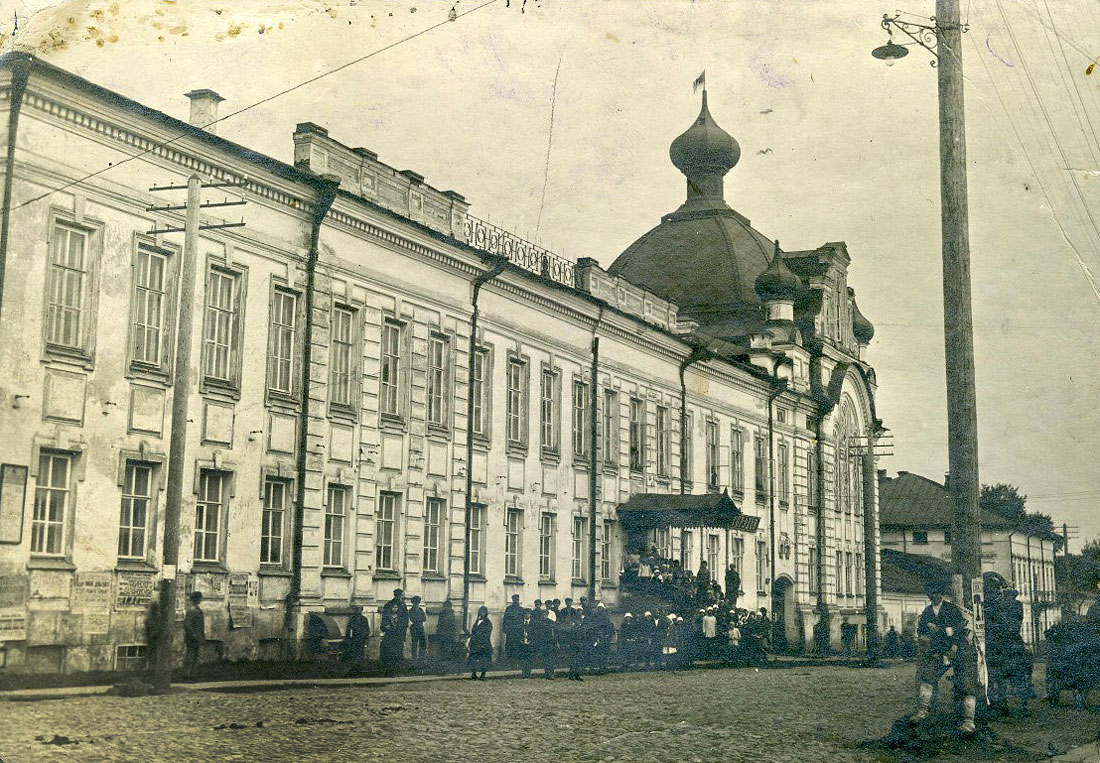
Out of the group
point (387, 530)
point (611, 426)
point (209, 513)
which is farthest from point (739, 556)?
point (209, 513)

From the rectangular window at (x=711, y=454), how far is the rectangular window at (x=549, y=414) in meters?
8.39

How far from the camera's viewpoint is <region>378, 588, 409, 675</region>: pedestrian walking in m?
18.8

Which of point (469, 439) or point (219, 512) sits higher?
point (469, 439)

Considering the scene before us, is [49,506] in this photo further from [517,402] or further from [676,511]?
[676,511]

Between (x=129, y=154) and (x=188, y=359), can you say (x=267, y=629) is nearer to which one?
(x=188, y=359)

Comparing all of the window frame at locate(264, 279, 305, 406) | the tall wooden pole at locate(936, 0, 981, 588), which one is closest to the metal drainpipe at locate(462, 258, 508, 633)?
the window frame at locate(264, 279, 305, 406)

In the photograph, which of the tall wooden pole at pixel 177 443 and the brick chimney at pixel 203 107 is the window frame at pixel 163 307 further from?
the brick chimney at pixel 203 107

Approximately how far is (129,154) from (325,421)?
15.9ft

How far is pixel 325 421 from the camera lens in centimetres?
1841

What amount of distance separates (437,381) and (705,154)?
6.30 m

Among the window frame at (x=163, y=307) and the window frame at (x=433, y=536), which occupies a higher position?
the window frame at (x=163, y=307)

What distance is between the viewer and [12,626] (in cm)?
1339

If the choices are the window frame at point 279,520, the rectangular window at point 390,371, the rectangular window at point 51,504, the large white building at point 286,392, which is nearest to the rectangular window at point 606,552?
the large white building at point 286,392

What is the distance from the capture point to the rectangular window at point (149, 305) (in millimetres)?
15430
